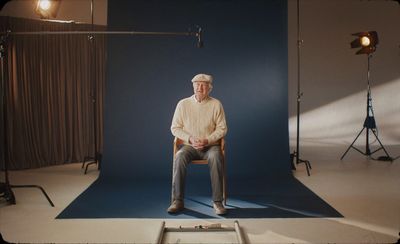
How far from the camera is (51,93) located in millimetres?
4930

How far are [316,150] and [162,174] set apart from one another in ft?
10.1

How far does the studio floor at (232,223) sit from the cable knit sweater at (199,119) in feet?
2.69

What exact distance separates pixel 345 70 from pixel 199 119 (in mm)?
4672

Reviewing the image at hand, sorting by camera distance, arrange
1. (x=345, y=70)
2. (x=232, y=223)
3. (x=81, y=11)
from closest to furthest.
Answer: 1. (x=232, y=223)
2. (x=81, y=11)
3. (x=345, y=70)

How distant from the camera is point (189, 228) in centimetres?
251

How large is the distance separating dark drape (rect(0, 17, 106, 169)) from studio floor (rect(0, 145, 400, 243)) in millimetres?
766

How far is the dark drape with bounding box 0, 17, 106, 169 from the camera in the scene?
4582 mm

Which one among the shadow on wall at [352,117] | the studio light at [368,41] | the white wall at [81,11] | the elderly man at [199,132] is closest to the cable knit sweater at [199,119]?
the elderly man at [199,132]

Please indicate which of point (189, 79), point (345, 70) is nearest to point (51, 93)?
point (189, 79)

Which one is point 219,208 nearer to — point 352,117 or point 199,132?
point 199,132

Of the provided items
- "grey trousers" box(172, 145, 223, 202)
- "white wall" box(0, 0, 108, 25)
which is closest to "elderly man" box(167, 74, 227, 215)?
"grey trousers" box(172, 145, 223, 202)

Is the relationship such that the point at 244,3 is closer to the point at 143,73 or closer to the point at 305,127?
the point at 143,73

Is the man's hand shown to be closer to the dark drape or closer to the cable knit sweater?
the cable knit sweater

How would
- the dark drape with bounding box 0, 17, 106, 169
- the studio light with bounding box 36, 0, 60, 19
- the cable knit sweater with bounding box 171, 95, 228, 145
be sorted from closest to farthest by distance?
1. the studio light with bounding box 36, 0, 60, 19
2. the cable knit sweater with bounding box 171, 95, 228, 145
3. the dark drape with bounding box 0, 17, 106, 169
